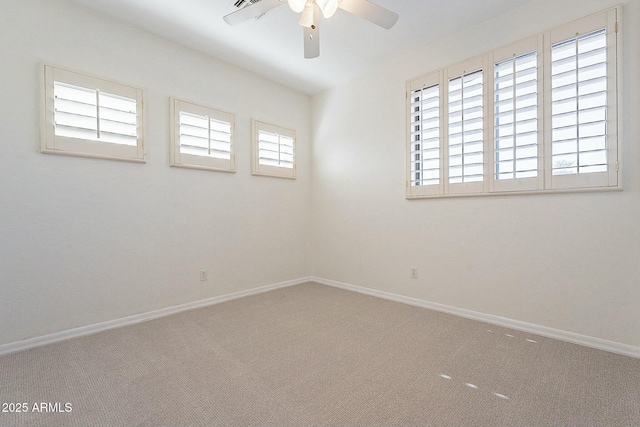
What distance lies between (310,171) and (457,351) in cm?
295

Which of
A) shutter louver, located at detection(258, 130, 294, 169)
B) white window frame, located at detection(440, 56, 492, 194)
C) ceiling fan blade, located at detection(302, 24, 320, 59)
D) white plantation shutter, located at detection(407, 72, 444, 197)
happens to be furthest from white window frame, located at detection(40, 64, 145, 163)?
white window frame, located at detection(440, 56, 492, 194)

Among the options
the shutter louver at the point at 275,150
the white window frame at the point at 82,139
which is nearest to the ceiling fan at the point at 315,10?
the white window frame at the point at 82,139

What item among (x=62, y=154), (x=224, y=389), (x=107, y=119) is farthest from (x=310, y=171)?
(x=224, y=389)

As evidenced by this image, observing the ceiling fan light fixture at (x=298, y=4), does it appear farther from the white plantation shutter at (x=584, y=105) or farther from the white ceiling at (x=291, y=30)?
the white plantation shutter at (x=584, y=105)

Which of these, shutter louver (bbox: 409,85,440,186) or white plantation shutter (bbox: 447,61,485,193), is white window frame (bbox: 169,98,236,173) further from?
white plantation shutter (bbox: 447,61,485,193)

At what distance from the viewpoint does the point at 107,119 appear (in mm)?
2508

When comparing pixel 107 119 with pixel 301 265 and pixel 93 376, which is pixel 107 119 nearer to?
pixel 93 376

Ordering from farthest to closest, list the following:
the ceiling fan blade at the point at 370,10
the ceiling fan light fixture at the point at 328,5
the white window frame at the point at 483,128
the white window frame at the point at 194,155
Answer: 1. the white window frame at the point at 194,155
2. the white window frame at the point at 483,128
3. the ceiling fan blade at the point at 370,10
4. the ceiling fan light fixture at the point at 328,5

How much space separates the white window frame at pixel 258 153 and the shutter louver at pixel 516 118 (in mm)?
2428

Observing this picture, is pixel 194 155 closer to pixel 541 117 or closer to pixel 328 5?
pixel 328 5

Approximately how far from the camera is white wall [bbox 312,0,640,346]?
205cm

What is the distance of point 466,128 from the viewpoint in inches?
107

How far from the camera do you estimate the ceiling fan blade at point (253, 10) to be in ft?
6.09

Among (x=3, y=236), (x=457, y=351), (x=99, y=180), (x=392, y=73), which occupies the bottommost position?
(x=457, y=351)
